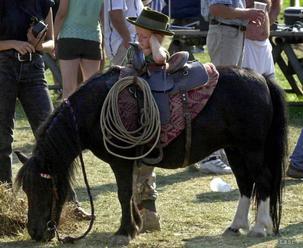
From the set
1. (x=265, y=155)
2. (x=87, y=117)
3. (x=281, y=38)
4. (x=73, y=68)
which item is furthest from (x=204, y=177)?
(x=281, y=38)

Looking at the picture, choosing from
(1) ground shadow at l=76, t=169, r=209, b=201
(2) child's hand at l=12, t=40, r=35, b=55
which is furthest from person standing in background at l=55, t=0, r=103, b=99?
(2) child's hand at l=12, t=40, r=35, b=55

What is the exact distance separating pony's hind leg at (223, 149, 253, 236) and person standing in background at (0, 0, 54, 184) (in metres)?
1.38

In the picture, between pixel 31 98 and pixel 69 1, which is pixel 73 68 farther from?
pixel 31 98

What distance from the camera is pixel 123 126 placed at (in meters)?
5.48

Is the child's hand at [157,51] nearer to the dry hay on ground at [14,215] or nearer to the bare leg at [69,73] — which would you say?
the dry hay on ground at [14,215]

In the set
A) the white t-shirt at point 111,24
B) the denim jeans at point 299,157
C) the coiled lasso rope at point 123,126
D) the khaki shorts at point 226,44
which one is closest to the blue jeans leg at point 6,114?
the coiled lasso rope at point 123,126

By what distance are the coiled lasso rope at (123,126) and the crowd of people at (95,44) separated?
274mm

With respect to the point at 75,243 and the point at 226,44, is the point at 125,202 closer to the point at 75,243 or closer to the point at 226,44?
the point at 75,243

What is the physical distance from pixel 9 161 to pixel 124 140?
1.10 meters

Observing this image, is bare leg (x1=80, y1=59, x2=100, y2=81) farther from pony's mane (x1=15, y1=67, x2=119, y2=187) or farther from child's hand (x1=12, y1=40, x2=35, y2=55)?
pony's mane (x1=15, y1=67, x2=119, y2=187)

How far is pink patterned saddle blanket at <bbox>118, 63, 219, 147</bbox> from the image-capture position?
5543mm

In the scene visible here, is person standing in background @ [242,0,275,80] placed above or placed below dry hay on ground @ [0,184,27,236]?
above

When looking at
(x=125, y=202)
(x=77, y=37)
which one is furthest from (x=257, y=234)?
(x=77, y=37)

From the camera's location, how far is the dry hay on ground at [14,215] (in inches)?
232
